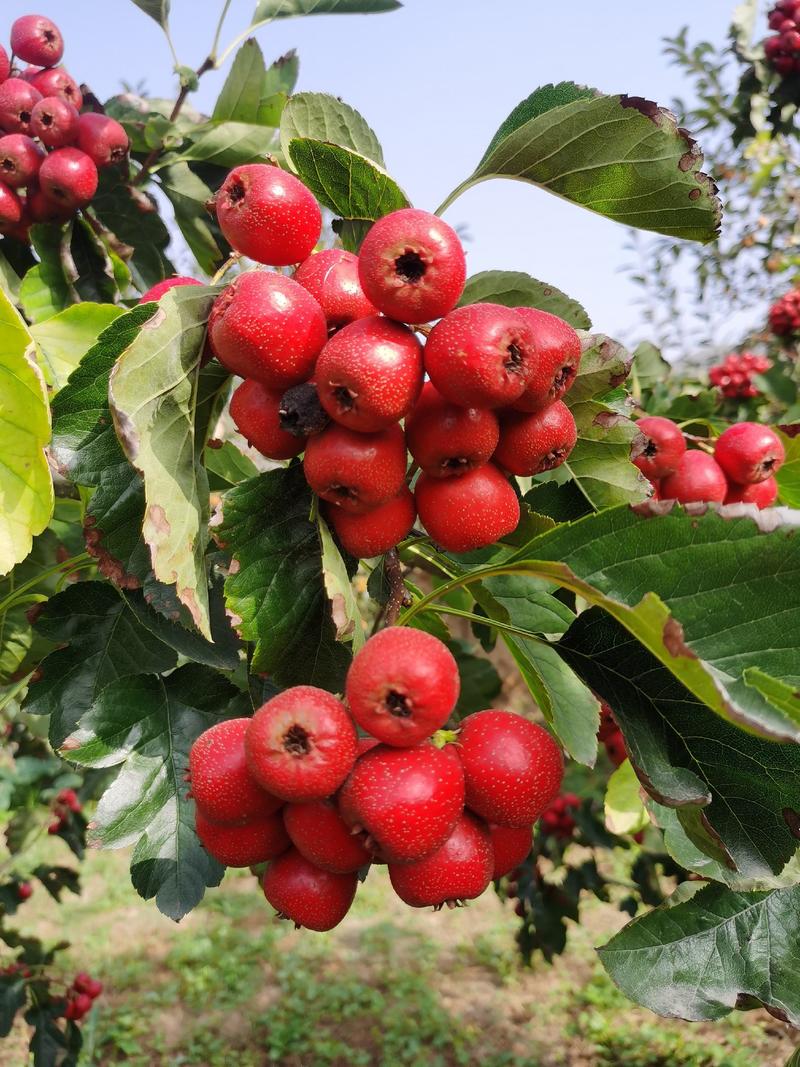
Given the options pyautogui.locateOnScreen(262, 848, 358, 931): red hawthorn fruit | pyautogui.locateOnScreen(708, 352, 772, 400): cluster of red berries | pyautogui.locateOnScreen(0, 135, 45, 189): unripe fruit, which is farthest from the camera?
pyautogui.locateOnScreen(708, 352, 772, 400): cluster of red berries

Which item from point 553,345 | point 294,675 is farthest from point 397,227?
point 294,675

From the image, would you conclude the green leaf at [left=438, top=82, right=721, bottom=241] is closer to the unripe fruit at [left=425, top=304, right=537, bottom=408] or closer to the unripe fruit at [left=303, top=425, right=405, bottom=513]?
the unripe fruit at [left=425, top=304, right=537, bottom=408]

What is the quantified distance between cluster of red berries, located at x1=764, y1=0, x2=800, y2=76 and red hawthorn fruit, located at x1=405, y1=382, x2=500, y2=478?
3482 millimetres

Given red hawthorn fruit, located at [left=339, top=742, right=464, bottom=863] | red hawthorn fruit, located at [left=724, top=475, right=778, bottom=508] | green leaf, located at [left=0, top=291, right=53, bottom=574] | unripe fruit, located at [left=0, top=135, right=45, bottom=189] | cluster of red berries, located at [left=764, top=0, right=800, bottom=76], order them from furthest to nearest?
cluster of red berries, located at [left=764, top=0, right=800, bottom=76] → unripe fruit, located at [left=0, top=135, right=45, bottom=189] → red hawthorn fruit, located at [left=724, top=475, right=778, bottom=508] → green leaf, located at [left=0, top=291, right=53, bottom=574] → red hawthorn fruit, located at [left=339, top=742, right=464, bottom=863]

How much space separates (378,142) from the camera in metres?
1.21

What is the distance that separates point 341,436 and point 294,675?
0.36 meters

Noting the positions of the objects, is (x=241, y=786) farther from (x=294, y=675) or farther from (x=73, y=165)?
(x=73, y=165)

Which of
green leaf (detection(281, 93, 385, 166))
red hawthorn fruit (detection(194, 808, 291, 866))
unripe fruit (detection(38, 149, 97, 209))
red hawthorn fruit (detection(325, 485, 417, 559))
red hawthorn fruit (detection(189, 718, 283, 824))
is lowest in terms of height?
red hawthorn fruit (detection(194, 808, 291, 866))

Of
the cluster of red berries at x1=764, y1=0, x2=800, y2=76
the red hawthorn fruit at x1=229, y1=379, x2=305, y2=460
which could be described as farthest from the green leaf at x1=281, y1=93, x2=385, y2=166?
the cluster of red berries at x1=764, y1=0, x2=800, y2=76

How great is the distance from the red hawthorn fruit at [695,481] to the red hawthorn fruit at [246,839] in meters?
0.94

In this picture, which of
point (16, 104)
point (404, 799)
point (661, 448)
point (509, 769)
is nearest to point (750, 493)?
point (661, 448)

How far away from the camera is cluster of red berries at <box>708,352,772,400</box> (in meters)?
3.33

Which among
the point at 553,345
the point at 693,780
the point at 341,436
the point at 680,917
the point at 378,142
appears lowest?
the point at 680,917

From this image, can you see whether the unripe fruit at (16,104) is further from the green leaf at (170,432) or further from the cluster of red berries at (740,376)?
the cluster of red berries at (740,376)
